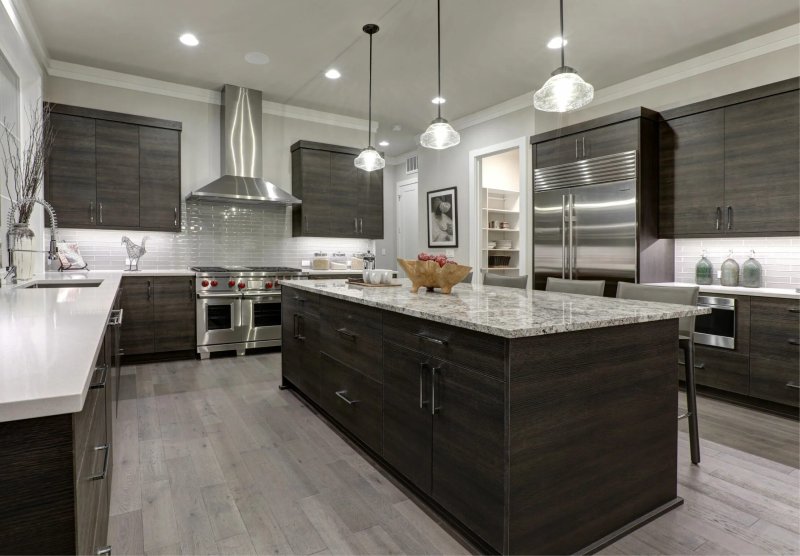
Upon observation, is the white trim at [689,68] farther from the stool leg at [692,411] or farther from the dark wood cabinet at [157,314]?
the dark wood cabinet at [157,314]

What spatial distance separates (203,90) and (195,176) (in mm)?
966

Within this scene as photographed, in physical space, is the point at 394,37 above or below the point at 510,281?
above

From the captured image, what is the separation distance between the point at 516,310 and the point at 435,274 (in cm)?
78

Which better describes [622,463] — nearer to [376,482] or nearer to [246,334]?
[376,482]

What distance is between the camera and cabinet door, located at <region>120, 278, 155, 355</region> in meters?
4.48

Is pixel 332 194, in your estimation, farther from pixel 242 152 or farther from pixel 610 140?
pixel 610 140

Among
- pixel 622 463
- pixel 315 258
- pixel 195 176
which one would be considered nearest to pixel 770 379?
pixel 622 463

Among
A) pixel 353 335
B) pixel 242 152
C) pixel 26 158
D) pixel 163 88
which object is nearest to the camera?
pixel 353 335

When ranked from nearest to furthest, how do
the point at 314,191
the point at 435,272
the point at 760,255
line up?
the point at 435,272 → the point at 760,255 → the point at 314,191

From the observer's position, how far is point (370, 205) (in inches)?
245

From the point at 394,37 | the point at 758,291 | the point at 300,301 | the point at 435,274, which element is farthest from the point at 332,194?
the point at 758,291

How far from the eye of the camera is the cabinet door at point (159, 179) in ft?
15.9

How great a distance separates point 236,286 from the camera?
4965 millimetres

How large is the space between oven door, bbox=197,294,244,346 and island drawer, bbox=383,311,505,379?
321cm
